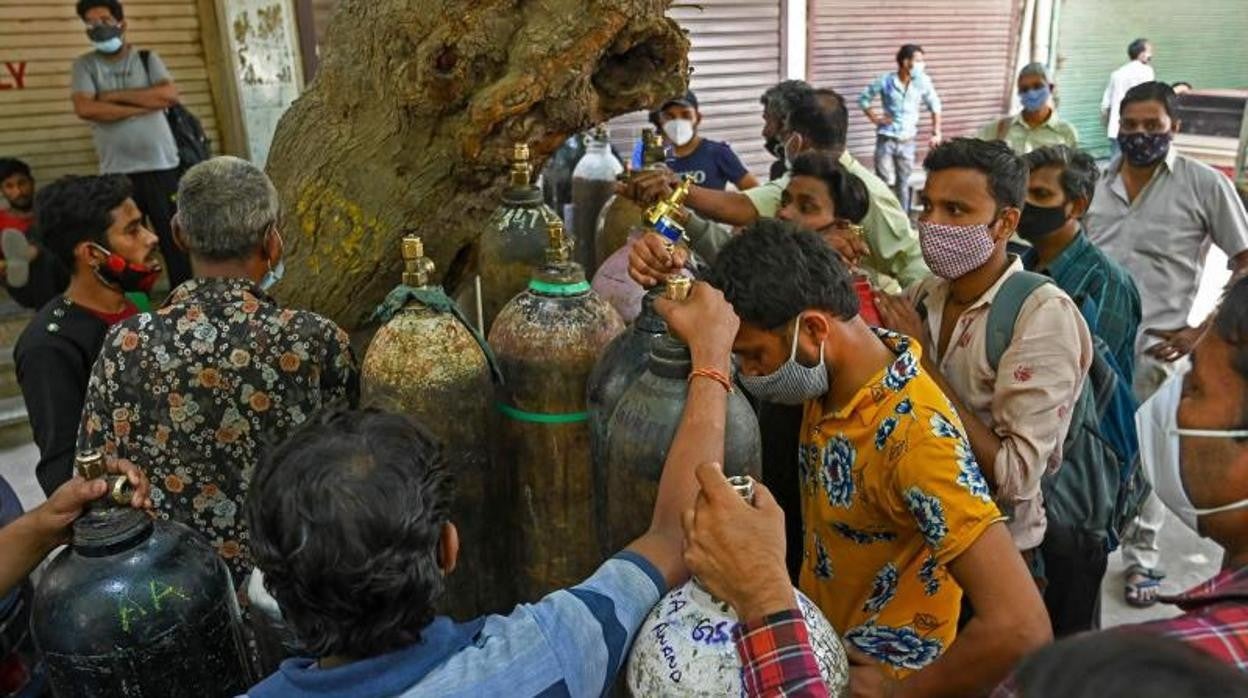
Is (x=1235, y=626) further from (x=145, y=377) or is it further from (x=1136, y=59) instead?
(x=1136, y=59)

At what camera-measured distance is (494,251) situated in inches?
124

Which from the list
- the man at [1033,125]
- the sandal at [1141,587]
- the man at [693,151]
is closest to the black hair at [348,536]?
the sandal at [1141,587]

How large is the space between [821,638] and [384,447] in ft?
2.57

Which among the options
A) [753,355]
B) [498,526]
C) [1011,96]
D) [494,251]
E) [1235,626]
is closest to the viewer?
[1235,626]

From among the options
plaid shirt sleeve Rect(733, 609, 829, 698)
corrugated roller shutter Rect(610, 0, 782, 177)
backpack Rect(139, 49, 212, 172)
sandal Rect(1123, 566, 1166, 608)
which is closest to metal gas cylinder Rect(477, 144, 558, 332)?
plaid shirt sleeve Rect(733, 609, 829, 698)

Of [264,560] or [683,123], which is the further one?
[683,123]

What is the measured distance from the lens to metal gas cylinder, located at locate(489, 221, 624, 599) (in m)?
2.33

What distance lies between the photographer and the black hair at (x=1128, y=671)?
816mm

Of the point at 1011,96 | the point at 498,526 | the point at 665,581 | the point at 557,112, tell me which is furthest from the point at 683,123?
the point at 1011,96

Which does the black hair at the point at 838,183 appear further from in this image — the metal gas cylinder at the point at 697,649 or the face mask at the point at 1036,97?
the face mask at the point at 1036,97

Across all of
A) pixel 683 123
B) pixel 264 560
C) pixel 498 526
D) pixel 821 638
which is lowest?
pixel 498 526

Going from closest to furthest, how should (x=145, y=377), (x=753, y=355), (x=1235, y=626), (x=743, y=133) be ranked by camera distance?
(x=1235, y=626) → (x=753, y=355) → (x=145, y=377) → (x=743, y=133)

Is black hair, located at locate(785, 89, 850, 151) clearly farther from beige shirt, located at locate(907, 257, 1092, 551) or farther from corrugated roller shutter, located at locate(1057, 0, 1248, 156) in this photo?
corrugated roller shutter, located at locate(1057, 0, 1248, 156)

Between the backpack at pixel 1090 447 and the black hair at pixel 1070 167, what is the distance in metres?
0.77
